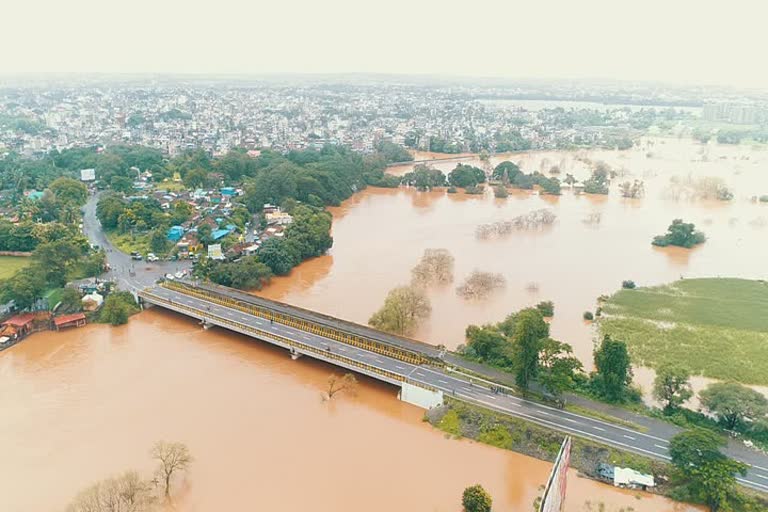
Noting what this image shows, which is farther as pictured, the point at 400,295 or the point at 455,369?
the point at 400,295

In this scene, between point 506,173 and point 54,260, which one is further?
point 506,173

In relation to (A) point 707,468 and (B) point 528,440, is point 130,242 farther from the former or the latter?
(A) point 707,468

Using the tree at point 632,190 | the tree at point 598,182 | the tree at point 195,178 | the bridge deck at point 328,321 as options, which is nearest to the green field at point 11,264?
the bridge deck at point 328,321

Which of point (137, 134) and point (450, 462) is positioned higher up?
point (137, 134)

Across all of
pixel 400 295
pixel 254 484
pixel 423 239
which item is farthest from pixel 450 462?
pixel 423 239

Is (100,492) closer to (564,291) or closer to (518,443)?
(518,443)

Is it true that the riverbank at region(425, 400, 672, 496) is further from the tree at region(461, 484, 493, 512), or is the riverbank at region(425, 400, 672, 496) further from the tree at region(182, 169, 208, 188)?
the tree at region(182, 169, 208, 188)

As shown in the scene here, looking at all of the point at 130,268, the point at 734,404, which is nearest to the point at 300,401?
the point at 734,404

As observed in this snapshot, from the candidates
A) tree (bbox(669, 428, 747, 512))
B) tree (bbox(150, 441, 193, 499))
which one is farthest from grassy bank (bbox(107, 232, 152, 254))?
tree (bbox(669, 428, 747, 512))
